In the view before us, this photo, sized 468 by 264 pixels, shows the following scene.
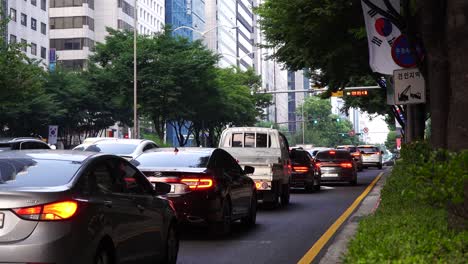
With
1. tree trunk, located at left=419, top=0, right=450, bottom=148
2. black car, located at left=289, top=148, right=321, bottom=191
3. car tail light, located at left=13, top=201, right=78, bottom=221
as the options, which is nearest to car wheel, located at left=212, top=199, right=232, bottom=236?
tree trunk, located at left=419, top=0, right=450, bottom=148

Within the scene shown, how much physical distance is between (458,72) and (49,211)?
4095mm

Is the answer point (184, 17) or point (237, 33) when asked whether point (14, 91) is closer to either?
point (184, 17)

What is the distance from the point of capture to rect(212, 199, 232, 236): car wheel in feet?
37.1

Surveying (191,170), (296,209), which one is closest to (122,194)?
(191,170)

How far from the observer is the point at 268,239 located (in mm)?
11453

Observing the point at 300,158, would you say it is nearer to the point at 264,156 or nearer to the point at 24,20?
the point at 264,156

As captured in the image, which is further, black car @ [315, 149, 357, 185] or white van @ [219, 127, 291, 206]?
black car @ [315, 149, 357, 185]

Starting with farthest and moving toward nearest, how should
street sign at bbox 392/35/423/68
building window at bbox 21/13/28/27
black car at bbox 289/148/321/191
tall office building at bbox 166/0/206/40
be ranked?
1. tall office building at bbox 166/0/206/40
2. building window at bbox 21/13/28/27
3. black car at bbox 289/148/321/191
4. street sign at bbox 392/35/423/68

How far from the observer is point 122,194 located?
23.3 feet

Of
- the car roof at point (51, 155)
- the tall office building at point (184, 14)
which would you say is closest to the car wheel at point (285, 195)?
the car roof at point (51, 155)

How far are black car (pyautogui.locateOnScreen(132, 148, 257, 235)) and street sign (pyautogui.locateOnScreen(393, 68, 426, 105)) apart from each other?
3156 mm

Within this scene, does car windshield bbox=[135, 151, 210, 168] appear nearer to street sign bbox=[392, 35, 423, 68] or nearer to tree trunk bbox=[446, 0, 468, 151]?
street sign bbox=[392, 35, 423, 68]

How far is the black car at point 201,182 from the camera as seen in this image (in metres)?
10.9

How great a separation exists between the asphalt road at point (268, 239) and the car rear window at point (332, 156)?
11557 millimetres
